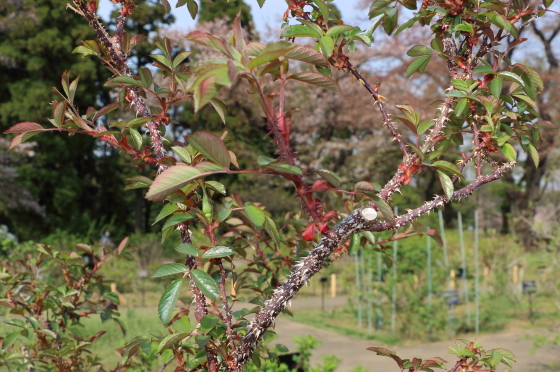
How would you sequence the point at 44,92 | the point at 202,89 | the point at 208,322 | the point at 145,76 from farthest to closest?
the point at 44,92 → the point at 145,76 → the point at 208,322 → the point at 202,89

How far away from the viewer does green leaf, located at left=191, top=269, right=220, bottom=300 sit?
0.80m

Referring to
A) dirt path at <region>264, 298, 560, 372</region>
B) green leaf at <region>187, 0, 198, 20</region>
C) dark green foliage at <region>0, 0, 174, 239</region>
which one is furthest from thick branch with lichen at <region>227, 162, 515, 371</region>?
dark green foliage at <region>0, 0, 174, 239</region>

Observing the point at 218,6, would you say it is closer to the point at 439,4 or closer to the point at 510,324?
the point at 510,324

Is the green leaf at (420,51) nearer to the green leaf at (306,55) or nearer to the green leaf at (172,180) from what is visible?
the green leaf at (306,55)

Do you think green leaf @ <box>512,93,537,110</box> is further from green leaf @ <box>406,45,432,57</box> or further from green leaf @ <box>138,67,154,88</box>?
green leaf @ <box>138,67,154,88</box>

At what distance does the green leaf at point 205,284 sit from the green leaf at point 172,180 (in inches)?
7.8

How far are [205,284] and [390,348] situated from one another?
4653 mm

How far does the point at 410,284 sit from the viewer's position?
19.2 ft

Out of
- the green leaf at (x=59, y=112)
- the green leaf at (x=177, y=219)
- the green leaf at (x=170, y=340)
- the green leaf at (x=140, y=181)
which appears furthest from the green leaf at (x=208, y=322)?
the green leaf at (x=59, y=112)

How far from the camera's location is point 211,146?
706mm

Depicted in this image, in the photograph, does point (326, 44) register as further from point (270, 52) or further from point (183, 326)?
point (183, 326)

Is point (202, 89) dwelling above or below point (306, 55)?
below

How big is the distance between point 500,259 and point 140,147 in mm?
7909

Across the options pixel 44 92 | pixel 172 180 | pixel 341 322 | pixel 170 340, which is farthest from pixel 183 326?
pixel 44 92
